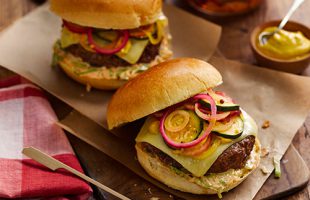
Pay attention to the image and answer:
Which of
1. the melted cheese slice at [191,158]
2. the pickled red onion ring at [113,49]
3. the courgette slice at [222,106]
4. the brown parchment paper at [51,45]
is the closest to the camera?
the melted cheese slice at [191,158]

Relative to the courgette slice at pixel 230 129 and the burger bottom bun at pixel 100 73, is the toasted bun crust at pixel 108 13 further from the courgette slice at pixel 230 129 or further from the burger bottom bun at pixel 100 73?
the courgette slice at pixel 230 129

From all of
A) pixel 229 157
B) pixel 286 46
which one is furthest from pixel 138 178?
pixel 286 46

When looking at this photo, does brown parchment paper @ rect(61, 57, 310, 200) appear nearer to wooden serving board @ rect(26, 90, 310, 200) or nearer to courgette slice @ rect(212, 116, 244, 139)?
wooden serving board @ rect(26, 90, 310, 200)

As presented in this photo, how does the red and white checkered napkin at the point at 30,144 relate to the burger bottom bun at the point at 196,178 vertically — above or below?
below

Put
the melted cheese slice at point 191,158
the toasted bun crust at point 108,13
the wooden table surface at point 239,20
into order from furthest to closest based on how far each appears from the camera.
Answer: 1. the wooden table surface at point 239,20
2. the toasted bun crust at point 108,13
3. the melted cheese slice at point 191,158

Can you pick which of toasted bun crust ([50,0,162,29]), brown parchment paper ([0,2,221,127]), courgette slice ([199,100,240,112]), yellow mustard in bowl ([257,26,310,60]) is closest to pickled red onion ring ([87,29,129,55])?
toasted bun crust ([50,0,162,29])

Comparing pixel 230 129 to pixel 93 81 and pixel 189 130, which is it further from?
pixel 93 81

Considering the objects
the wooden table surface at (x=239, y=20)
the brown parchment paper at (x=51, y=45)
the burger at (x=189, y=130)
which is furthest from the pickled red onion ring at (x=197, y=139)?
the wooden table surface at (x=239, y=20)
